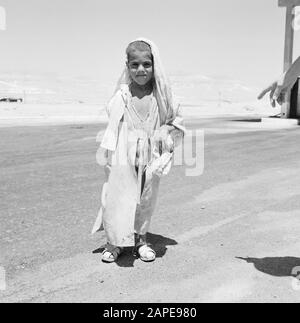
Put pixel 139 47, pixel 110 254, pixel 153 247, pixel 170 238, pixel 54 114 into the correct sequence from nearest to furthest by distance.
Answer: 1. pixel 139 47
2. pixel 110 254
3. pixel 153 247
4. pixel 170 238
5. pixel 54 114

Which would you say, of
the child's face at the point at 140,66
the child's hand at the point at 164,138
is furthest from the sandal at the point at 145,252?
the child's face at the point at 140,66

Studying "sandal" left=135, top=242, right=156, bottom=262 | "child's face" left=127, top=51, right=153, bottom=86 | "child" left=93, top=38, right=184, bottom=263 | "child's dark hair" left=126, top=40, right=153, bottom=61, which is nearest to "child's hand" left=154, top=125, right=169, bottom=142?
"child" left=93, top=38, right=184, bottom=263

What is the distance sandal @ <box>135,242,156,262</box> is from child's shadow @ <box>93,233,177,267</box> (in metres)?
0.07

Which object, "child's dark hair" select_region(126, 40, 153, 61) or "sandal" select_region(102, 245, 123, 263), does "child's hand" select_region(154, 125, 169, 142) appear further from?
"sandal" select_region(102, 245, 123, 263)

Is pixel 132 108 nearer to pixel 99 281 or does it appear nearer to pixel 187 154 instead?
pixel 99 281

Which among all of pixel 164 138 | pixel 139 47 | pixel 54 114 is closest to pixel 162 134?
pixel 164 138

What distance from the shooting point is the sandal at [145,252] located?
4.01 meters

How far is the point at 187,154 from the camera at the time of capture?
36.0ft

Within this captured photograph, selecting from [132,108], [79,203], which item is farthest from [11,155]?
[132,108]

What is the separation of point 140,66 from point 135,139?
58cm

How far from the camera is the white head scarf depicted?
12.5 feet

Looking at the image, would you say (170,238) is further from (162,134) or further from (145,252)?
(162,134)

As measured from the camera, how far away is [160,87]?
3.87 meters
